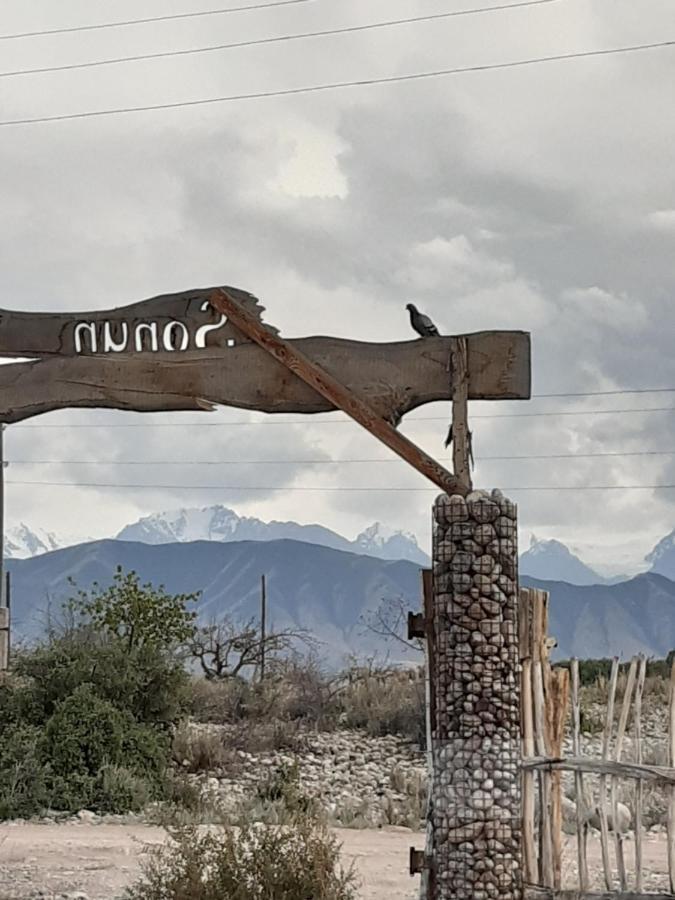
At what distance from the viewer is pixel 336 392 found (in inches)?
277

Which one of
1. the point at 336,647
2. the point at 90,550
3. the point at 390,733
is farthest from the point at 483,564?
the point at 90,550

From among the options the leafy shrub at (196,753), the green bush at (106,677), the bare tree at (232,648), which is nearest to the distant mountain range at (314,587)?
the bare tree at (232,648)

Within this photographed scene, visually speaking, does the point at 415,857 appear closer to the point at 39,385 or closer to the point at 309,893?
the point at 309,893

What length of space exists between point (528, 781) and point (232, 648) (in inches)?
618

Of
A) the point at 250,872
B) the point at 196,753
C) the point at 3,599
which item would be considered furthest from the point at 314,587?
the point at 250,872

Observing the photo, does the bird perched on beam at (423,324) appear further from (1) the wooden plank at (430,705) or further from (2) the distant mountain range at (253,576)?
(2) the distant mountain range at (253,576)

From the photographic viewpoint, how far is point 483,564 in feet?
22.2

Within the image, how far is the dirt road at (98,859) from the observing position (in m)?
9.84

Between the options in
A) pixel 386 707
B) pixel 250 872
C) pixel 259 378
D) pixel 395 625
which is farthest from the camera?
pixel 395 625

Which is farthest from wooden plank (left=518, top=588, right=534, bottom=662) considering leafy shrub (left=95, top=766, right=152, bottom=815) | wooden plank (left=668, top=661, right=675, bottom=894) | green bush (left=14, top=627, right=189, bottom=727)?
green bush (left=14, top=627, right=189, bottom=727)

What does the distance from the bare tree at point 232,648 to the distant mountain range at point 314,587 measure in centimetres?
8537

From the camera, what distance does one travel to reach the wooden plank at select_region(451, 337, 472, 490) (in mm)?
6918

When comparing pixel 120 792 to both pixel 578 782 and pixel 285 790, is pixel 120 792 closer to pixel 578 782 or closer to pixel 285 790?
pixel 285 790

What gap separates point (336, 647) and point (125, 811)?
99.7m
